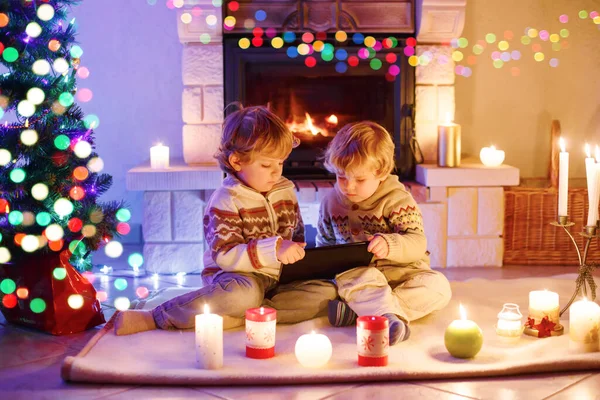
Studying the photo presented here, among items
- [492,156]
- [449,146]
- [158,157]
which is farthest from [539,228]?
[158,157]

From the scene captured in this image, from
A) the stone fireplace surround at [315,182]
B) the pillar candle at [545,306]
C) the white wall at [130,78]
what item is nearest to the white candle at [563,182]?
the pillar candle at [545,306]

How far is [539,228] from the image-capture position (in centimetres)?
330

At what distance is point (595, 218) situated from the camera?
218cm

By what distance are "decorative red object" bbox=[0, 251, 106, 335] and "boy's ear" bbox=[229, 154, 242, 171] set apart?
0.54 metres

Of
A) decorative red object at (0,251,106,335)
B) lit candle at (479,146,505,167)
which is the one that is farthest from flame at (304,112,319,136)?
decorative red object at (0,251,106,335)

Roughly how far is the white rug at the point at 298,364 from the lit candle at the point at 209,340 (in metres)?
0.03

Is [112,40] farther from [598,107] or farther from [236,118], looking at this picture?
[598,107]

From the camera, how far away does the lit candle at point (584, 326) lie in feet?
6.47

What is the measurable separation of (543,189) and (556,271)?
1.13ft

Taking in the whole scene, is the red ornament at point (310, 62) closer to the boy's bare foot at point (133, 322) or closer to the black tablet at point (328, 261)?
the black tablet at point (328, 261)

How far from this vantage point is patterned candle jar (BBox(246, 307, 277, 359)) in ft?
6.44

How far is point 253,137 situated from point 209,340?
25.9 inches

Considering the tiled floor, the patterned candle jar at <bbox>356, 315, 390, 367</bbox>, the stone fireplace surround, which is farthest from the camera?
the stone fireplace surround

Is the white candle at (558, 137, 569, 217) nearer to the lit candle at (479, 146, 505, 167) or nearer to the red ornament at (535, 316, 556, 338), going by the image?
the red ornament at (535, 316, 556, 338)
